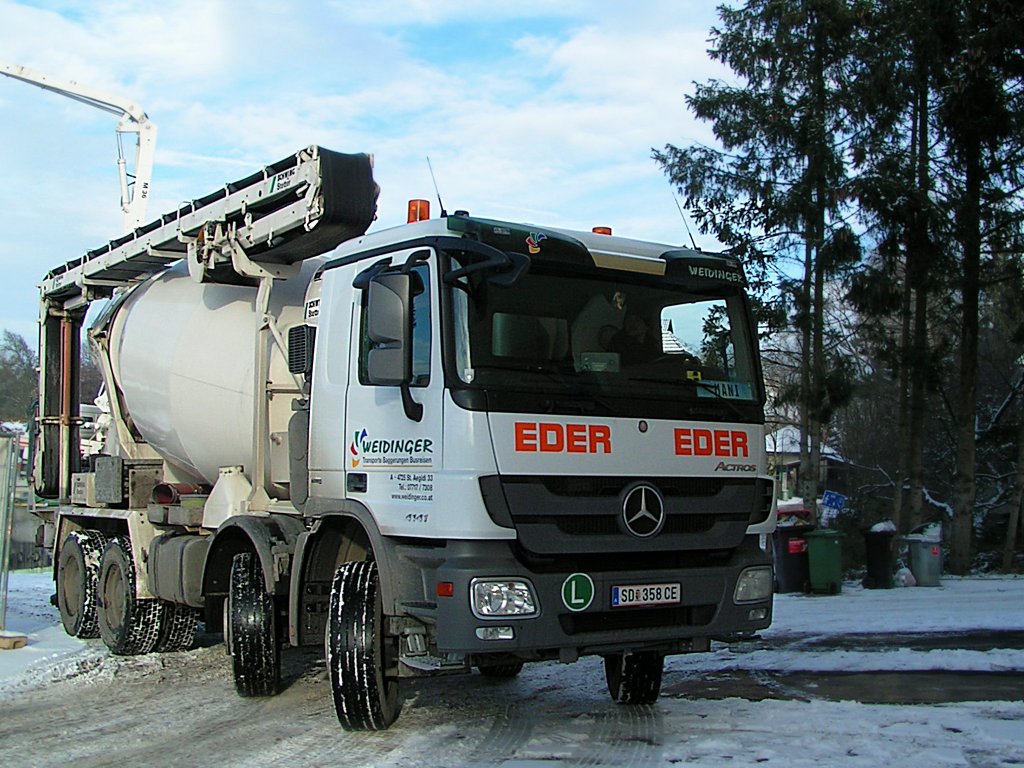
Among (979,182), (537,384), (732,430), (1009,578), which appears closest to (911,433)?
(1009,578)

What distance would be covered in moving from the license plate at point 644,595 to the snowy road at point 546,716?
822mm

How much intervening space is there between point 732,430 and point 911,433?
40.3 ft

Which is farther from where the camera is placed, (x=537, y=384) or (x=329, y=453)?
(x=329, y=453)

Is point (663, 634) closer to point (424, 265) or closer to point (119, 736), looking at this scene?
point (424, 265)

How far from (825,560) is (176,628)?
8.20 metres

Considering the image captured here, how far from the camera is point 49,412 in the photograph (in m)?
12.2

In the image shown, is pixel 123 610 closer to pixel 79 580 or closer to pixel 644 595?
pixel 79 580

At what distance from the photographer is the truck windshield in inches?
233

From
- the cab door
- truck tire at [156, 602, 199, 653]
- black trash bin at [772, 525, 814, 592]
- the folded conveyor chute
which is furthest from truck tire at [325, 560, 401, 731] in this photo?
black trash bin at [772, 525, 814, 592]

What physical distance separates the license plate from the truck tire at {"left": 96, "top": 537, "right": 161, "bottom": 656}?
539 cm

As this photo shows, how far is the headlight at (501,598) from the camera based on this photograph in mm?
5688

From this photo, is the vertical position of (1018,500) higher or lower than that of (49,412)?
lower

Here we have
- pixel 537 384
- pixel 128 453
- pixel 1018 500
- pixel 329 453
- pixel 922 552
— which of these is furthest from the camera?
pixel 1018 500

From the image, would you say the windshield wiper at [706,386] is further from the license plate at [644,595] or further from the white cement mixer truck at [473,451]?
the license plate at [644,595]
